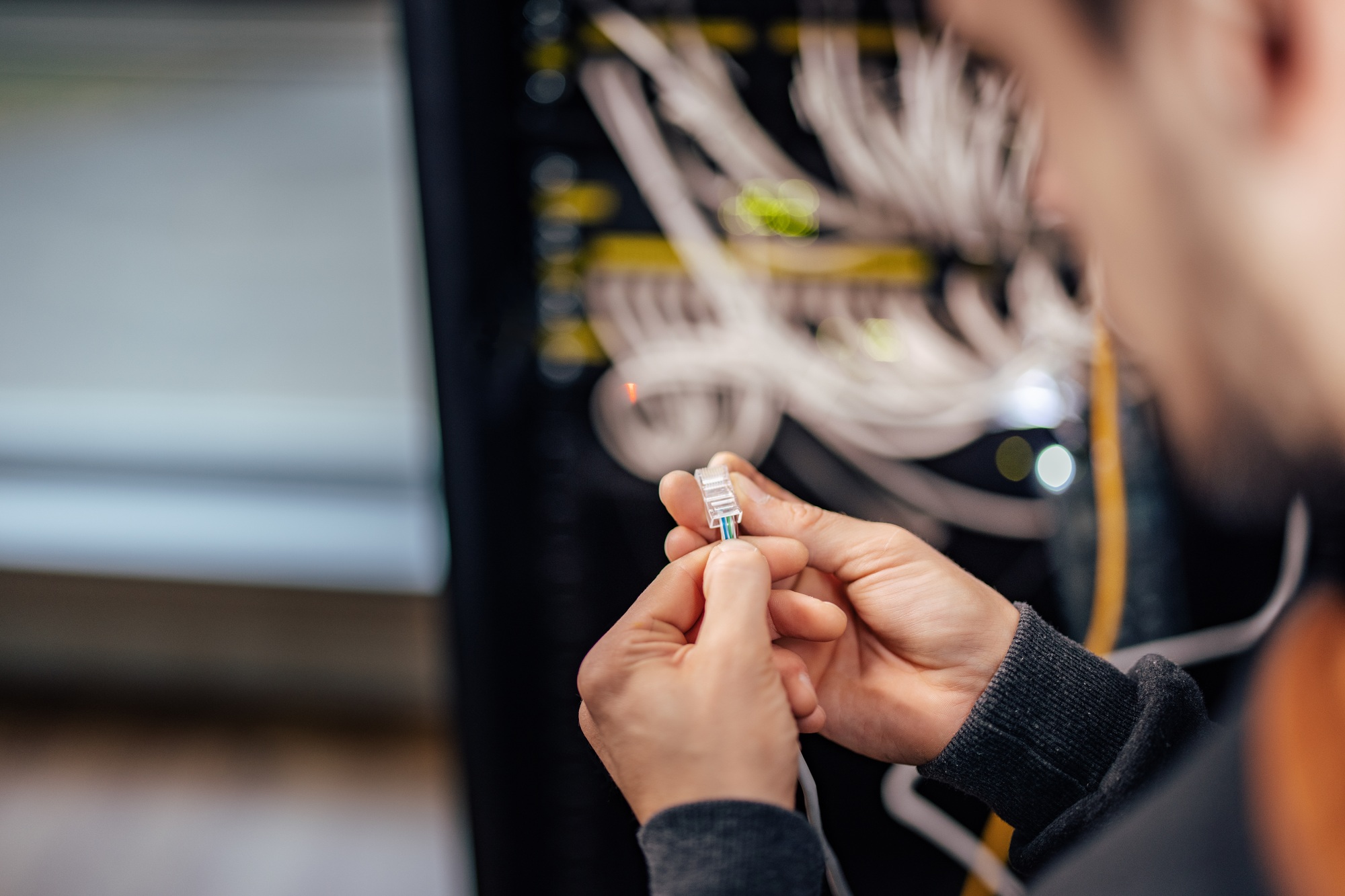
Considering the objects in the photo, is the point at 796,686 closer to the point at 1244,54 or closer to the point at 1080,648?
the point at 1080,648

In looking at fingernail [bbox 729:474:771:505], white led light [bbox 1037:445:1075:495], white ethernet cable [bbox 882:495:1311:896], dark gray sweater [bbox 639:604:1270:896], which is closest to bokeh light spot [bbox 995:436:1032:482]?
white led light [bbox 1037:445:1075:495]

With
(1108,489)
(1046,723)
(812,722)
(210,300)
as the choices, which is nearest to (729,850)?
(812,722)

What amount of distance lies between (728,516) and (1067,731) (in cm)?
21

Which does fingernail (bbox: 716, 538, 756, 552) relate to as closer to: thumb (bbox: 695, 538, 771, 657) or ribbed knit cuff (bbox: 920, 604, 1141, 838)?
thumb (bbox: 695, 538, 771, 657)

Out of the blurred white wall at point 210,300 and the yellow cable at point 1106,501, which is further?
the blurred white wall at point 210,300

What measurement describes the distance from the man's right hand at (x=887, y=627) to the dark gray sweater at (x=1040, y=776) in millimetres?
16

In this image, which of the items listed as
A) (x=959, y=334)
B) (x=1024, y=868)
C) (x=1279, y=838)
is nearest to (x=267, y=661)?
(x=959, y=334)

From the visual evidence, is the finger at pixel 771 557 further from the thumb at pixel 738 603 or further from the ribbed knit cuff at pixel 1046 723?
the ribbed knit cuff at pixel 1046 723

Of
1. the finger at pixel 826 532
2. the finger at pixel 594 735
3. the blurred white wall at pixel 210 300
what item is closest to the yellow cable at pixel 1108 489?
the finger at pixel 826 532

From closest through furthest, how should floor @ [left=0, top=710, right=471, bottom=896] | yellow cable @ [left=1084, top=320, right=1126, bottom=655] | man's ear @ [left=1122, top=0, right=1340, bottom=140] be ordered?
1. man's ear @ [left=1122, top=0, right=1340, bottom=140]
2. yellow cable @ [left=1084, top=320, right=1126, bottom=655]
3. floor @ [left=0, top=710, right=471, bottom=896]

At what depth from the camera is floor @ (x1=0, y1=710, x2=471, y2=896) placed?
1.74 metres

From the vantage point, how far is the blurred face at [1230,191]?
1.12 ft

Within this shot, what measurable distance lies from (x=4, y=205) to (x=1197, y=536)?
3043 mm

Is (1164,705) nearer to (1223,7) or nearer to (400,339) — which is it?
(1223,7)
